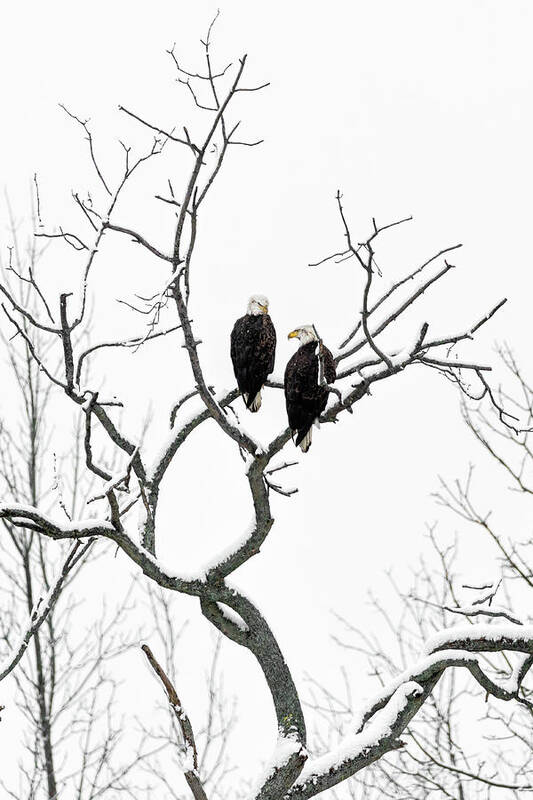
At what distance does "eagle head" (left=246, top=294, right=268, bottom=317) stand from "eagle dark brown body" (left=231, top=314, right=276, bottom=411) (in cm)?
5

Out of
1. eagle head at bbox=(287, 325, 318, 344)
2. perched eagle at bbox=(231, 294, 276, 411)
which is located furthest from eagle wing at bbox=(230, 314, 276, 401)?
eagle head at bbox=(287, 325, 318, 344)

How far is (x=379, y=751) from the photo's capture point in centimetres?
405

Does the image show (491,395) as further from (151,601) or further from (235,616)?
(151,601)

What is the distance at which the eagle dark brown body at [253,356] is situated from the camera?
191 inches

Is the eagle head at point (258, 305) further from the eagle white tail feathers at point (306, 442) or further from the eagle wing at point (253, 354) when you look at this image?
the eagle white tail feathers at point (306, 442)

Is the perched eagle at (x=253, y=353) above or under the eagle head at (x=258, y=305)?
under

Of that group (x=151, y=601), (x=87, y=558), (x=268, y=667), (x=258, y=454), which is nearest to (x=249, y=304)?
(x=258, y=454)

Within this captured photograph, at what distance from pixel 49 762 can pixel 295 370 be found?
4105 mm

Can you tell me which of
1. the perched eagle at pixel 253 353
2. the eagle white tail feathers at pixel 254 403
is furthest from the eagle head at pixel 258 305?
the eagle white tail feathers at pixel 254 403

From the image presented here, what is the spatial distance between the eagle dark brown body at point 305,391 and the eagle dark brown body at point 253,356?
267 mm

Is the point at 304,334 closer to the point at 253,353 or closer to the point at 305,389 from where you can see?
the point at 253,353

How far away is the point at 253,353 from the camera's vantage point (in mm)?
4863

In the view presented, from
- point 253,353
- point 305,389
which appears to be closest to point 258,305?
point 253,353

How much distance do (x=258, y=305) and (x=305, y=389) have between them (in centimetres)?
84
